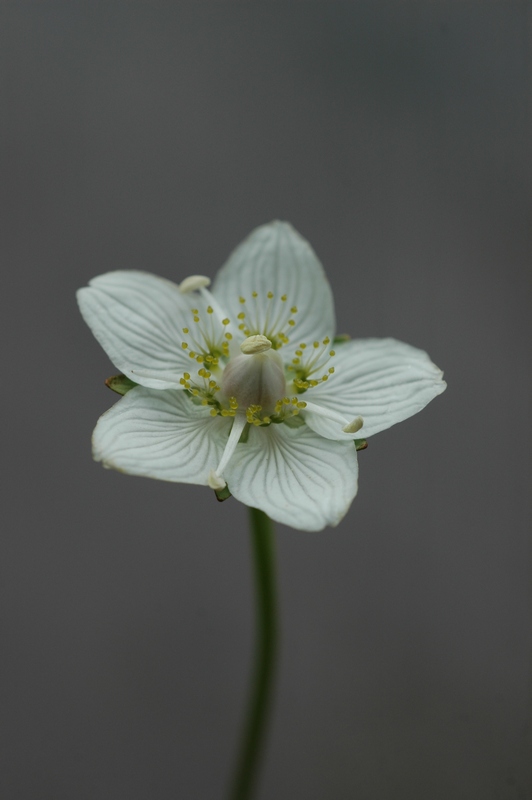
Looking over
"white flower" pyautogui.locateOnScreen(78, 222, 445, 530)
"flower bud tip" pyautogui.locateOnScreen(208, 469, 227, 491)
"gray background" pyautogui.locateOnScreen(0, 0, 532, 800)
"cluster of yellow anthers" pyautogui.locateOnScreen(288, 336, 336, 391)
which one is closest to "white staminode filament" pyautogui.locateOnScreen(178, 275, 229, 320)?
"white flower" pyautogui.locateOnScreen(78, 222, 445, 530)

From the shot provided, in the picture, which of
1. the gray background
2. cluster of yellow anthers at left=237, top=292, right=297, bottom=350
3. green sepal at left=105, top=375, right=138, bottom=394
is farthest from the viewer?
the gray background

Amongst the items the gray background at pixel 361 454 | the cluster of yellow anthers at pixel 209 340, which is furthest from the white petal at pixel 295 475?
the gray background at pixel 361 454

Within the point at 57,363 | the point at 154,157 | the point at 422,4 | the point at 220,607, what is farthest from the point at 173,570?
the point at 422,4

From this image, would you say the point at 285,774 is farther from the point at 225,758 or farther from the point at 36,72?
the point at 36,72

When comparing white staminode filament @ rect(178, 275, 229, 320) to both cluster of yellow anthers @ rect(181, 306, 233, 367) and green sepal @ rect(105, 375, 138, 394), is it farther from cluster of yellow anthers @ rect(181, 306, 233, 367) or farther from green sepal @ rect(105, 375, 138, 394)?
green sepal @ rect(105, 375, 138, 394)

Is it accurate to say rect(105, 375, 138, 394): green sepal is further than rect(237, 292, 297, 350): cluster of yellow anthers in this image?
No

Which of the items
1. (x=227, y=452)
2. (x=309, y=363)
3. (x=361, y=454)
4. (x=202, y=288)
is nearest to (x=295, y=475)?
(x=227, y=452)

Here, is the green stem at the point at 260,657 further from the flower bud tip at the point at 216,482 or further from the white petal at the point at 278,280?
the white petal at the point at 278,280
